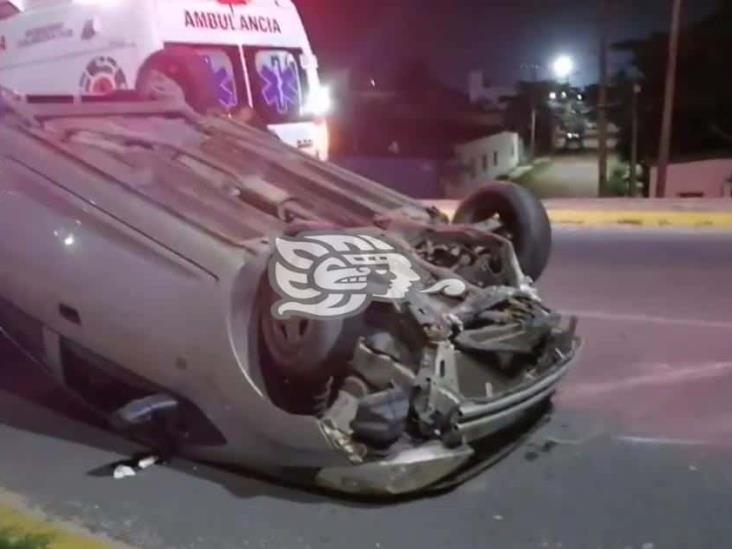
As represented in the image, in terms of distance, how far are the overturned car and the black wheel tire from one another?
315 mm

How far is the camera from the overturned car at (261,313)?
435cm

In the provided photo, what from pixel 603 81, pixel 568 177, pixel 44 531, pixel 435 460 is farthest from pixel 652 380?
pixel 568 177

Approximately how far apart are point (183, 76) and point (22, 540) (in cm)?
385

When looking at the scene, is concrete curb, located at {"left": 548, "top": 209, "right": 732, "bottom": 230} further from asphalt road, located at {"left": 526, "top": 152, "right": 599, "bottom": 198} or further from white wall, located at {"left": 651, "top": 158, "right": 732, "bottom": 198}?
white wall, located at {"left": 651, "top": 158, "right": 732, "bottom": 198}

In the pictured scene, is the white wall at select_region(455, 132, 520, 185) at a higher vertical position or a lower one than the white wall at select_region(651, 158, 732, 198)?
lower

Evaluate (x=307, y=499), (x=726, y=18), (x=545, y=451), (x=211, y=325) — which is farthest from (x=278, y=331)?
(x=726, y=18)

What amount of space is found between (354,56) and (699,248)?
23.2 m

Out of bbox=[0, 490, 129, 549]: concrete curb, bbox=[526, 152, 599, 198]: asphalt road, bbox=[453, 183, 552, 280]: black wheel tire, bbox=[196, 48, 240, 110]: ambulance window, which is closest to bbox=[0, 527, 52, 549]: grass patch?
bbox=[0, 490, 129, 549]: concrete curb

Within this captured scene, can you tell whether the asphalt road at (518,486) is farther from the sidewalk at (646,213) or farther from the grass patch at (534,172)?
the grass patch at (534,172)

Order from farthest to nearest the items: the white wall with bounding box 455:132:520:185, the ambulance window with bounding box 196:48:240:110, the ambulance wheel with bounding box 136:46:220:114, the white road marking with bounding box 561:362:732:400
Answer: the white wall with bounding box 455:132:520:185, the ambulance window with bounding box 196:48:240:110, the ambulance wheel with bounding box 136:46:220:114, the white road marking with bounding box 561:362:732:400

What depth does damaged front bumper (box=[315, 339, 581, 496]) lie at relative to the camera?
14.2 ft

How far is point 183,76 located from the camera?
23.7ft

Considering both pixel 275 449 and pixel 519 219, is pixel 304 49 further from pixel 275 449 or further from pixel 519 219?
pixel 275 449

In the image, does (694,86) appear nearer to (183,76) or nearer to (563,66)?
(563,66)
